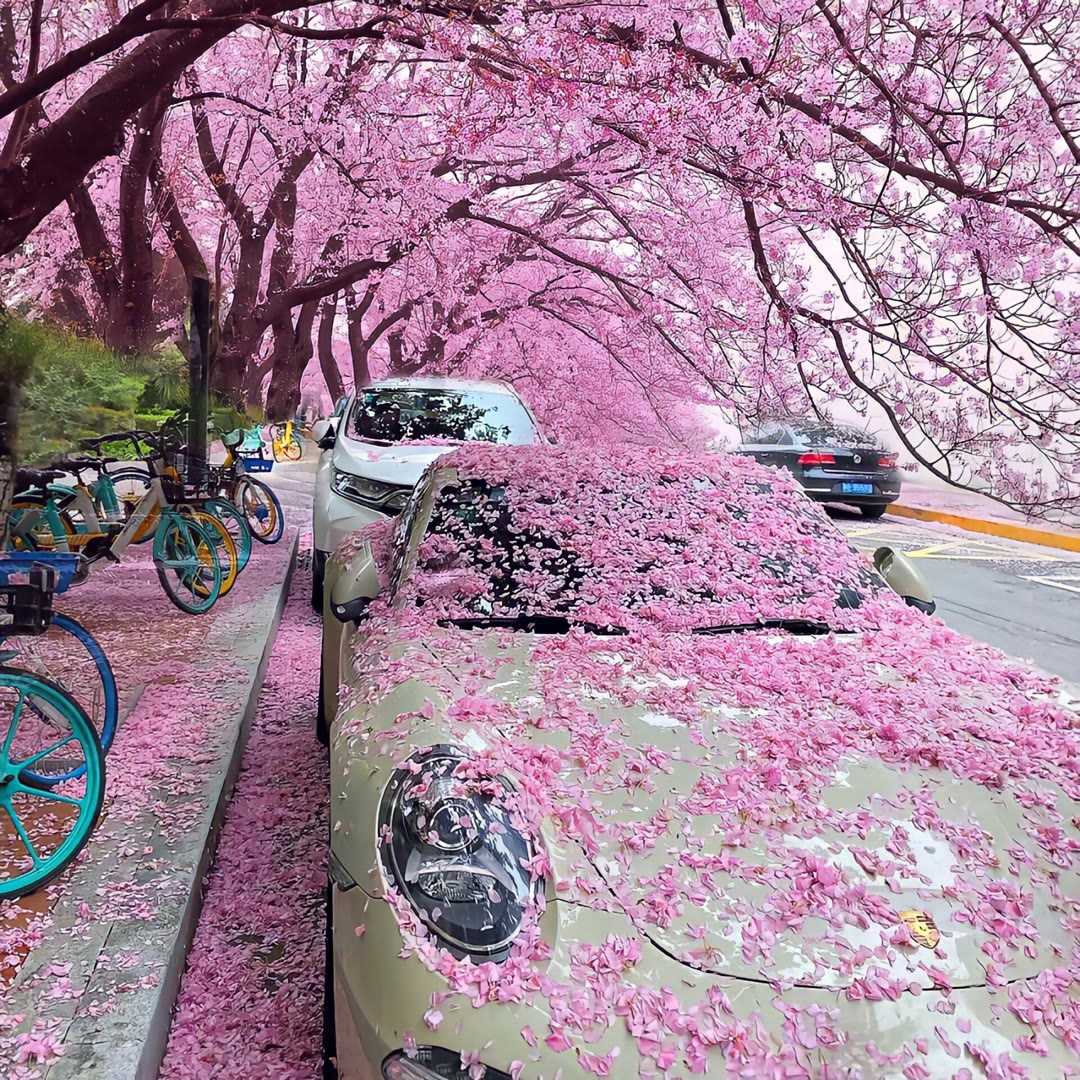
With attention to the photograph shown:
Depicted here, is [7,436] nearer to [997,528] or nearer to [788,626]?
[788,626]

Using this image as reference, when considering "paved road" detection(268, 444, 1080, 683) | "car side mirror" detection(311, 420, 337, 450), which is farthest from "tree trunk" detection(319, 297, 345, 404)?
"car side mirror" detection(311, 420, 337, 450)

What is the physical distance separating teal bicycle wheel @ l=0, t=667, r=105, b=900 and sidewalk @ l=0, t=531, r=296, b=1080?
10 cm

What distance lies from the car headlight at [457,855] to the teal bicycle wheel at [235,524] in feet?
18.2

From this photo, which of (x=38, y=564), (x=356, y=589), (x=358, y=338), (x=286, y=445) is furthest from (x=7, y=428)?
(x=286, y=445)

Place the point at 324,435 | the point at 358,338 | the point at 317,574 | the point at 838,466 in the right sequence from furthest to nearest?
1. the point at 358,338
2. the point at 838,466
3. the point at 324,435
4. the point at 317,574

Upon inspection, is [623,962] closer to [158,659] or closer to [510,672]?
[510,672]

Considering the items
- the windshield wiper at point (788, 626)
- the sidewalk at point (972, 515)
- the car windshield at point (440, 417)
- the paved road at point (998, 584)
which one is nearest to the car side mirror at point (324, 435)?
the car windshield at point (440, 417)

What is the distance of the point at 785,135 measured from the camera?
163 inches

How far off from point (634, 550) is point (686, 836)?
4.41ft

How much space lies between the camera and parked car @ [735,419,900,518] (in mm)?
14773

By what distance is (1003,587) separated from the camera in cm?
951

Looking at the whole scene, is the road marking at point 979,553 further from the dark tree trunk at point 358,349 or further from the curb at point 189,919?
the dark tree trunk at point 358,349

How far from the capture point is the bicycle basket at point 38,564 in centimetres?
324

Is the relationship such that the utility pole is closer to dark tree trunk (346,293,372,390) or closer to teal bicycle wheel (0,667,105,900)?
teal bicycle wheel (0,667,105,900)
